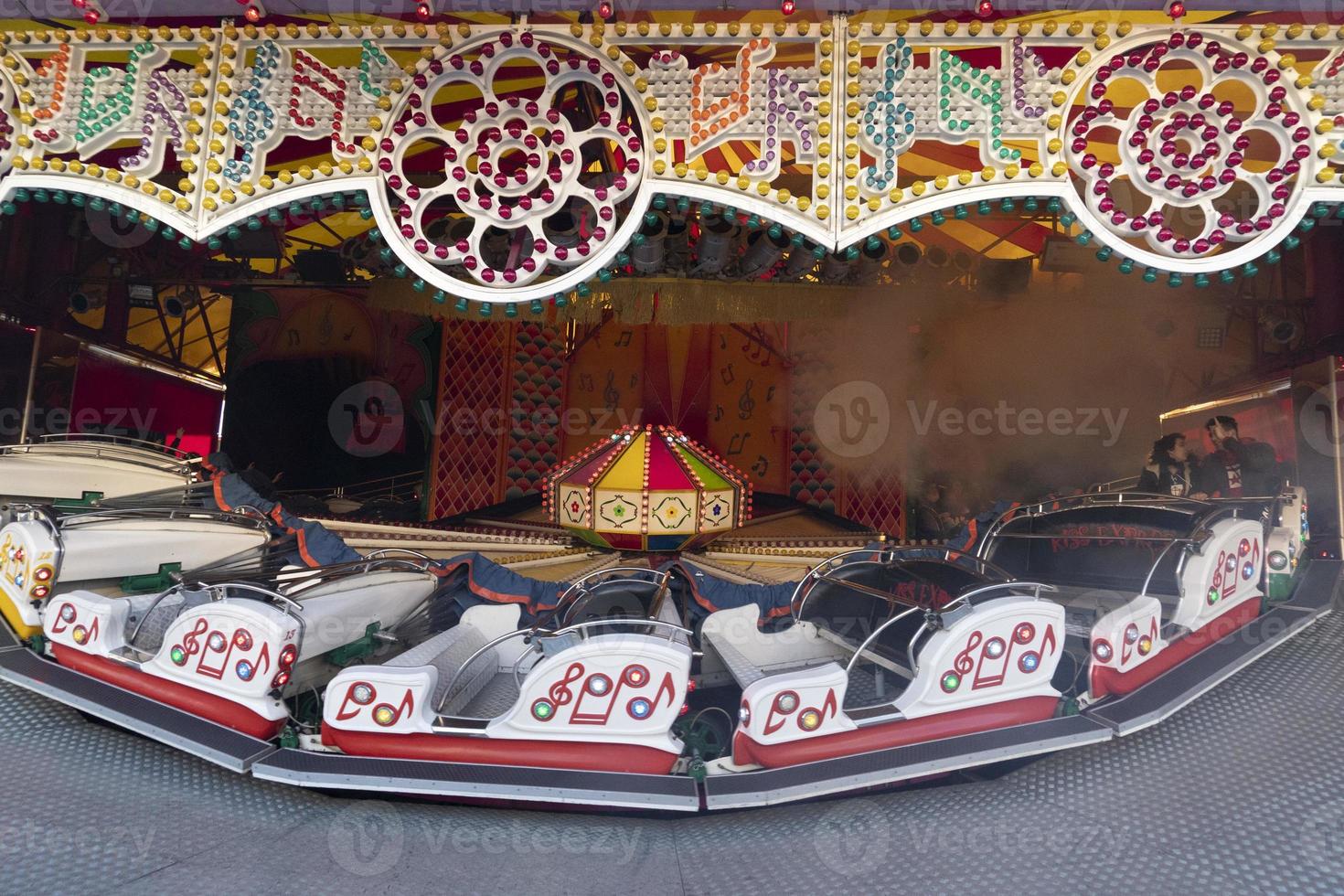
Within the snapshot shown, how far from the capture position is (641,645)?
85.5 inches

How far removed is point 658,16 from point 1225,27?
7.20 ft

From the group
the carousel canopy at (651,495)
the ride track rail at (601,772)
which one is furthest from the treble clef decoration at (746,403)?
the ride track rail at (601,772)

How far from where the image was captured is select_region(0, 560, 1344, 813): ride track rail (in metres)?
2.13

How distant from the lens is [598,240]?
279 cm

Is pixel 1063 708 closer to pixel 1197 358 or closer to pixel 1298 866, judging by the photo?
pixel 1298 866

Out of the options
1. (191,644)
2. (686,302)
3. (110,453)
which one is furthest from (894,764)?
(110,453)

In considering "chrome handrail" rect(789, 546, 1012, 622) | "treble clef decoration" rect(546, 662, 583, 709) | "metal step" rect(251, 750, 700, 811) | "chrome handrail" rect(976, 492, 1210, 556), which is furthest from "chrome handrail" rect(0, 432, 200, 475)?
"chrome handrail" rect(976, 492, 1210, 556)

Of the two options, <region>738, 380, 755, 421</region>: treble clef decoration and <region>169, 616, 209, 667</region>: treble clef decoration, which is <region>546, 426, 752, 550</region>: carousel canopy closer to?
<region>169, 616, 209, 667</region>: treble clef decoration

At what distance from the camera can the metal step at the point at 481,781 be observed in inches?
83.4

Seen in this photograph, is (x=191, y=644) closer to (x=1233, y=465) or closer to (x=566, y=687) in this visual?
(x=566, y=687)

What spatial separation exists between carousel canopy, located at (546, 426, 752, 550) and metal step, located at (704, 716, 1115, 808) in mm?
2234

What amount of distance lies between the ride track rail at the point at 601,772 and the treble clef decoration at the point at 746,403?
5.23m

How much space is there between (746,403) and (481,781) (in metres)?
5.69

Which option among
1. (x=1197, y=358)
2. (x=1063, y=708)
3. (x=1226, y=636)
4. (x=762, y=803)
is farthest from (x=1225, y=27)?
(x=1197, y=358)
